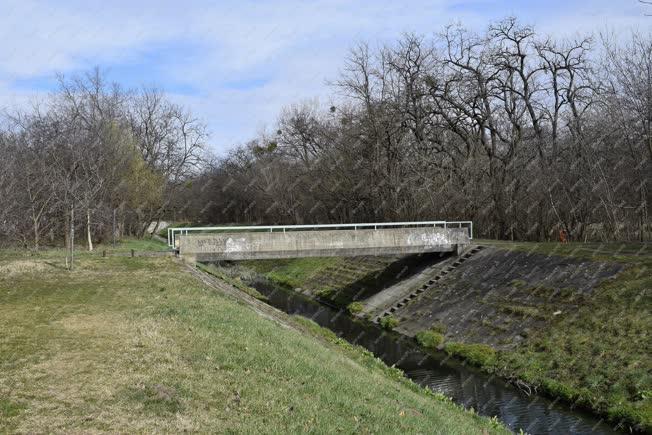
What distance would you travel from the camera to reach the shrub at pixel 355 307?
3388 cm

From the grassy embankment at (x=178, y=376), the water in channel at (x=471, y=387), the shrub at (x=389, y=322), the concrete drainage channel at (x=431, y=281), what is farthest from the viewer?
the concrete drainage channel at (x=431, y=281)

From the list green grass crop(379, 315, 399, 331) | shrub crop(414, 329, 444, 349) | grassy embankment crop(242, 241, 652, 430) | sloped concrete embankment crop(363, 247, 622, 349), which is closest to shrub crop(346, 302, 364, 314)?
sloped concrete embankment crop(363, 247, 622, 349)

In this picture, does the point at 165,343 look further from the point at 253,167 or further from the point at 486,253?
the point at 253,167

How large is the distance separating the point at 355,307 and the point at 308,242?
5.31 metres

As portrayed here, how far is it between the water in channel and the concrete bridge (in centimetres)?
416

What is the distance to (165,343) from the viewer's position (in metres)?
13.0

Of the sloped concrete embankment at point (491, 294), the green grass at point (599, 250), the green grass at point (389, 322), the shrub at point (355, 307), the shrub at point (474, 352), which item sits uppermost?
the green grass at point (599, 250)

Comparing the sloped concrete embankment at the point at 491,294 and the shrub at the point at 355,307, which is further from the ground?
the sloped concrete embankment at the point at 491,294

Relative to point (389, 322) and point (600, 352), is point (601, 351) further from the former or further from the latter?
point (389, 322)

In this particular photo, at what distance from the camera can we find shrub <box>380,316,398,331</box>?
98.0 feet

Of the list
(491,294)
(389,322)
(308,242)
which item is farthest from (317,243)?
(491,294)

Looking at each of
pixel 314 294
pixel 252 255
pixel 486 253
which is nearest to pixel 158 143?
pixel 314 294

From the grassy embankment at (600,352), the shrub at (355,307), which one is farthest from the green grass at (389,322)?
the grassy embankment at (600,352)

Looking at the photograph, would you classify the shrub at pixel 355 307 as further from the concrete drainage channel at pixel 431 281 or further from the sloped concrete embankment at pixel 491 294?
the concrete drainage channel at pixel 431 281
